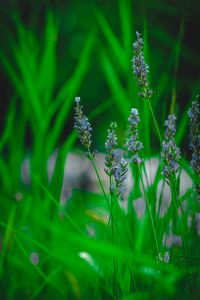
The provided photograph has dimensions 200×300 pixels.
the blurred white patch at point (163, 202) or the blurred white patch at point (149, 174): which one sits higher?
the blurred white patch at point (149, 174)

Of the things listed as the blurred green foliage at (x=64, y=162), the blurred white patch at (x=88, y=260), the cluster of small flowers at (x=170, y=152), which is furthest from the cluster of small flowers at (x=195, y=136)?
the blurred white patch at (x=88, y=260)

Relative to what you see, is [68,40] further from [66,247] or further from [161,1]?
[66,247]

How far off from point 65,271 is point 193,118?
1.71 ft

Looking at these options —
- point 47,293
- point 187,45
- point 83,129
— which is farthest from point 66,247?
point 187,45

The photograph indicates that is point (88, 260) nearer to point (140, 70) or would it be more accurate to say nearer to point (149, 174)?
point (140, 70)

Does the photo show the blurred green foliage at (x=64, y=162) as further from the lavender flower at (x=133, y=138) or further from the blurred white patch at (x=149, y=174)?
the lavender flower at (x=133, y=138)

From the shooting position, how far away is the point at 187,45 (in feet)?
6.03

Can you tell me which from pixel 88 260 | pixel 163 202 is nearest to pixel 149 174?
pixel 163 202

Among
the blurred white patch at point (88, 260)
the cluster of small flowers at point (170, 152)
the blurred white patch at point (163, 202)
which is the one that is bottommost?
the blurred white patch at point (88, 260)

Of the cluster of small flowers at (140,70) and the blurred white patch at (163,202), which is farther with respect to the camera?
the blurred white patch at (163,202)

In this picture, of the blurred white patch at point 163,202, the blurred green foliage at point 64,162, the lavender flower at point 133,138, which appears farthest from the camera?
the blurred white patch at point 163,202

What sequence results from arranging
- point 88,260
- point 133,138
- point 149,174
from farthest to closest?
point 149,174, point 88,260, point 133,138

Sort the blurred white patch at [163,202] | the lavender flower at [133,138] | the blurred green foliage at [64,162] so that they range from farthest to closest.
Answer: the blurred white patch at [163,202] < the blurred green foliage at [64,162] < the lavender flower at [133,138]

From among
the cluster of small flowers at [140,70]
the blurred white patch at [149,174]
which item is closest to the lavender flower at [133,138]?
the cluster of small flowers at [140,70]
